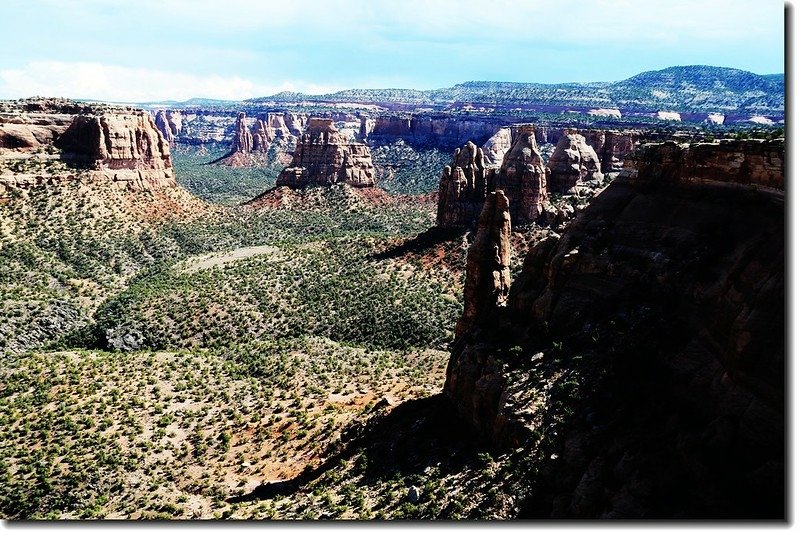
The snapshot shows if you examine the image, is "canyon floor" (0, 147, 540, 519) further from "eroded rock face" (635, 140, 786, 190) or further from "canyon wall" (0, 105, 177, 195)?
"eroded rock face" (635, 140, 786, 190)

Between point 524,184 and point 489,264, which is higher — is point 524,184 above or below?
above

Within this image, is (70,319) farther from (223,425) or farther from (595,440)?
(595,440)

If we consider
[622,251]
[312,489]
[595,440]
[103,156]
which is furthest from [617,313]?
[103,156]

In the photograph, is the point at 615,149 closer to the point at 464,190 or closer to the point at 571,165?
the point at 571,165

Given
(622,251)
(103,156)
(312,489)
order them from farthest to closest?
A: (103,156), (312,489), (622,251)

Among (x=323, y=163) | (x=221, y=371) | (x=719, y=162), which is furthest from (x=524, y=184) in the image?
(x=323, y=163)

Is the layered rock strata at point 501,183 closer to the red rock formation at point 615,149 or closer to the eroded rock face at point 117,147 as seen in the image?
the red rock formation at point 615,149

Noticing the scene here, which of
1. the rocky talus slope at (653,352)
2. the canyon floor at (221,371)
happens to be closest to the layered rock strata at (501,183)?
the canyon floor at (221,371)
